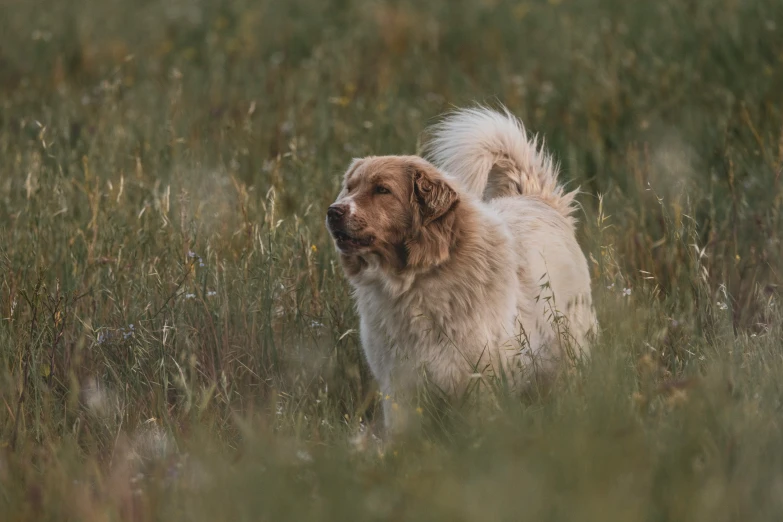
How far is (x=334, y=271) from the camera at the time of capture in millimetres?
5008

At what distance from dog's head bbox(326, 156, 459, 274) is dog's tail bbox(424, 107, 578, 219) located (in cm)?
78

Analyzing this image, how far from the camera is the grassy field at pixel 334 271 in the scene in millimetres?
2557

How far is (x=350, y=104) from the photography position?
8016 mm

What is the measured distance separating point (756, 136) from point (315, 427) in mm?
3693

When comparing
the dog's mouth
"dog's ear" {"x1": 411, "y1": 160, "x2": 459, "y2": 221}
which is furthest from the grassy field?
"dog's ear" {"x1": 411, "y1": 160, "x2": 459, "y2": 221}

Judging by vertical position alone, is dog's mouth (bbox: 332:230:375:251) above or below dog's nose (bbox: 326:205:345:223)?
below

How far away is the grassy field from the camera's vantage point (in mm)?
2557

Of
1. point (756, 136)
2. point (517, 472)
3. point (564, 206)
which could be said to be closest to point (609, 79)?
point (756, 136)

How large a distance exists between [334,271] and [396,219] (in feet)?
2.82

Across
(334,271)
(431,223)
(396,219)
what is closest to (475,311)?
(431,223)

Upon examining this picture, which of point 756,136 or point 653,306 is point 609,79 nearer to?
point 756,136

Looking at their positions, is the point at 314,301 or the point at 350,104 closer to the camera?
the point at 314,301

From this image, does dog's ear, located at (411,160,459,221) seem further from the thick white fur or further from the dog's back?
the dog's back

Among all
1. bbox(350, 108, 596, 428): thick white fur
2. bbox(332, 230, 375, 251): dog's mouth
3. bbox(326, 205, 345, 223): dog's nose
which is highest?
bbox(326, 205, 345, 223): dog's nose
